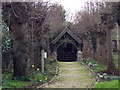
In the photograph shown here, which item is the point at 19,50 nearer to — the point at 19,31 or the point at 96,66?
the point at 19,31

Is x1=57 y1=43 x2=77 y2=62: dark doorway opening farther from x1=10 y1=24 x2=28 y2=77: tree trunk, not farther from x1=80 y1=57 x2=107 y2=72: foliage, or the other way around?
x1=10 y1=24 x2=28 y2=77: tree trunk

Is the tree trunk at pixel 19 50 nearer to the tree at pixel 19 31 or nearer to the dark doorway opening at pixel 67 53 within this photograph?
the tree at pixel 19 31

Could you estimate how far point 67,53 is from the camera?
3791 cm

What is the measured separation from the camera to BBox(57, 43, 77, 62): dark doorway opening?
3791 centimetres

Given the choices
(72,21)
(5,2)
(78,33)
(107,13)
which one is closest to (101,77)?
(107,13)

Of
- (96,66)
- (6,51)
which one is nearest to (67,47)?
(96,66)

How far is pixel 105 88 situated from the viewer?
9.56m

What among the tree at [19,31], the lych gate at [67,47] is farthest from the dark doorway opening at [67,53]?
the tree at [19,31]

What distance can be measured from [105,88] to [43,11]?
10.2 metres

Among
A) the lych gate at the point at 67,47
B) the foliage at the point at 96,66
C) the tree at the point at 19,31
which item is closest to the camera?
the tree at the point at 19,31

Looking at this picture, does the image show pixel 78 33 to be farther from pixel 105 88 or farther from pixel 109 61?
pixel 105 88

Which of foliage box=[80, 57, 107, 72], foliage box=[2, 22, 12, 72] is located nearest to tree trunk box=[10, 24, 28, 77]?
foliage box=[2, 22, 12, 72]

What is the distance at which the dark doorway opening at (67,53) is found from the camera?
3791 cm

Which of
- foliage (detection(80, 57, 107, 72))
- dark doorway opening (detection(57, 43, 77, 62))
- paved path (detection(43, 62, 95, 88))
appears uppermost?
dark doorway opening (detection(57, 43, 77, 62))
